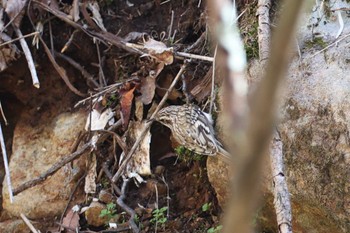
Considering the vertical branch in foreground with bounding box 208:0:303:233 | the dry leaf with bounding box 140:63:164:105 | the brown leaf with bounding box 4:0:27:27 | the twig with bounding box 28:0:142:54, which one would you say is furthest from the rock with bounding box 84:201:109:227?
the vertical branch in foreground with bounding box 208:0:303:233

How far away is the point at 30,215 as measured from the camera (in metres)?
3.55

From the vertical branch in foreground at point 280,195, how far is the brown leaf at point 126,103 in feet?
Answer: 5.18

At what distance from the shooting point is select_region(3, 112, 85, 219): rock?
11.7 ft

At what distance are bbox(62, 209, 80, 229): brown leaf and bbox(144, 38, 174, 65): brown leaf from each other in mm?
1062

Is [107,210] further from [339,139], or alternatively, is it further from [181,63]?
[339,139]

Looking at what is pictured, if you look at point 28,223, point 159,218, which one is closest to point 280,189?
point 159,218

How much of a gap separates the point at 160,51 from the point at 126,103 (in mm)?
381

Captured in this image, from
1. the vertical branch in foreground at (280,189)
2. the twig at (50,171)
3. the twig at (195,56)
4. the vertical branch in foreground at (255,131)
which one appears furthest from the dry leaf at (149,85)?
the vertical branch in foreground at (255,131)

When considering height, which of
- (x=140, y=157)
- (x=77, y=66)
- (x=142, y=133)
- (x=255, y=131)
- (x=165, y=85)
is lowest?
(x=140, y=157)

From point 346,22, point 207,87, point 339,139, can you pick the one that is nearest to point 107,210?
point 207,87

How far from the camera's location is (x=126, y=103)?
3.39 meters

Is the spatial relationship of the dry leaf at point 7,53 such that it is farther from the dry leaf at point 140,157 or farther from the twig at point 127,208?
the twig at point 127,208

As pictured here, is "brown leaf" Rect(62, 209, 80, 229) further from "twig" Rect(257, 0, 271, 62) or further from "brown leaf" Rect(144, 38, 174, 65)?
"twig" Rect(257, 0, 271, 62)

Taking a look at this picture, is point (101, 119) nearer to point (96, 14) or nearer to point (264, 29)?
point (96, 14)
